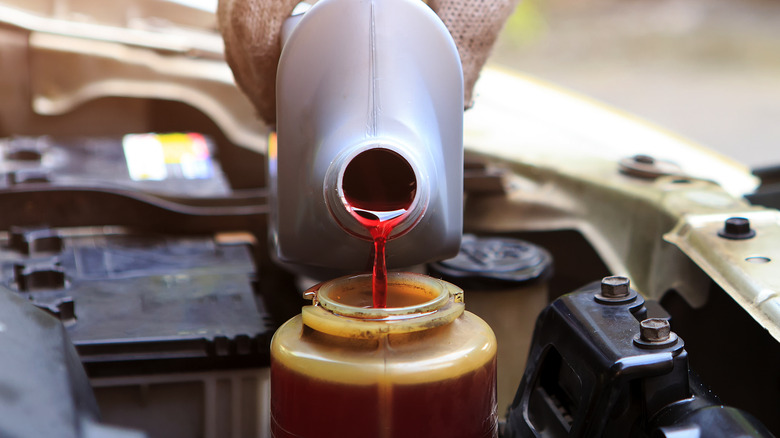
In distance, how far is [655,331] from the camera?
2.17 feet

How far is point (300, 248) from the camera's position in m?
0.85

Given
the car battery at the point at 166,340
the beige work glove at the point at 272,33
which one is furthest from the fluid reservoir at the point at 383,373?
the beige work glove at the point at 272,33

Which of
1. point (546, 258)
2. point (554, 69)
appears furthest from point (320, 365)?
point (554, 69)

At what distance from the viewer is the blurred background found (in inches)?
218

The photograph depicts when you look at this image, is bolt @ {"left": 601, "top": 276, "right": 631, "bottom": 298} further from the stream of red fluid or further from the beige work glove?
the beige work glove

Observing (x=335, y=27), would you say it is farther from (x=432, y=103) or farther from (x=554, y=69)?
(x=554, y=69)

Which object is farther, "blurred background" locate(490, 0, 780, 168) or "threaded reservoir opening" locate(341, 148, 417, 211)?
"blurred background" locate(490, 0, 780, 168)

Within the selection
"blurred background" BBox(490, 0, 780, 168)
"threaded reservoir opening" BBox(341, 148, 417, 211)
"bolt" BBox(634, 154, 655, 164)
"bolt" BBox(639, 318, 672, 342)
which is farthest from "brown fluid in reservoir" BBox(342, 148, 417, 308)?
"blurred background" BBox(490, 0, 780, 168)

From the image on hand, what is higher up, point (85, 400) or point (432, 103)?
point (432, 103)

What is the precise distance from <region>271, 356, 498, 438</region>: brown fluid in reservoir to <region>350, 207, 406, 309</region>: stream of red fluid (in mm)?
123

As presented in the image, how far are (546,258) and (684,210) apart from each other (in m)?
0.19

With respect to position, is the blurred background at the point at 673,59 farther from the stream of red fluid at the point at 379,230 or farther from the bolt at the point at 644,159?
the stream of red fluid at the point at 379,230

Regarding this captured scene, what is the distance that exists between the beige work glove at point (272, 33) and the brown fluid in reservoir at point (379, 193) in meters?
0.18

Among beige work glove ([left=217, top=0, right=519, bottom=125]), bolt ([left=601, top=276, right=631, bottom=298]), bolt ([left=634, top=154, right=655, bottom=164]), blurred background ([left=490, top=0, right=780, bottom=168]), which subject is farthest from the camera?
blurred background ([left=490, top=0, right=780, bottom=168])
